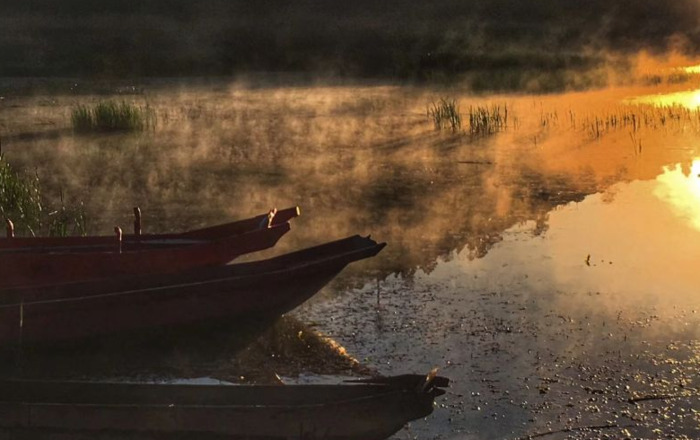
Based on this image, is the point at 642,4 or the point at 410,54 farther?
the point at 642,4

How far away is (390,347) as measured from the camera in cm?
759

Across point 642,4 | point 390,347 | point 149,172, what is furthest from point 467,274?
point 642,4

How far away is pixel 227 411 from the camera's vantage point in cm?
607

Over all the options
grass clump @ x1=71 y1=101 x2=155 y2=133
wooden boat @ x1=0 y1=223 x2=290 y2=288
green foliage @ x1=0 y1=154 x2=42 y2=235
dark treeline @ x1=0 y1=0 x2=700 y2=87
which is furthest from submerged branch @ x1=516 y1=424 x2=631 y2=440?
dark treeline @ x1=0 y1=0 x2=700 y2=87

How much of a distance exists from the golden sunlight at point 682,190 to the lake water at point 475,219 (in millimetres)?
40

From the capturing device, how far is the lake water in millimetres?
6934

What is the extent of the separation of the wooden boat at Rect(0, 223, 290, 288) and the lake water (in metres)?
0.75

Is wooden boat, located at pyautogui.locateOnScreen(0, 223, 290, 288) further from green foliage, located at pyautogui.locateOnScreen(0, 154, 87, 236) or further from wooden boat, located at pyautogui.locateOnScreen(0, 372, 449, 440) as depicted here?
green foliage, located at pyautogui.locateOnScreen(0, 154, 87, 236)

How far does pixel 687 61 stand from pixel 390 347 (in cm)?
2546

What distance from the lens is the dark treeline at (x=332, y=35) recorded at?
1151 inches

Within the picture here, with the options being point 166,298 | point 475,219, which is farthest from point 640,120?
point 166,298

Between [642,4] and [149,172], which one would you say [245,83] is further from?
[642,4]

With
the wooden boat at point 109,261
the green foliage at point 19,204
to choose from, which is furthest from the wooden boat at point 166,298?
the green foliage at point 19,204

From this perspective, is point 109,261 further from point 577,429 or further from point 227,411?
point 577,429
